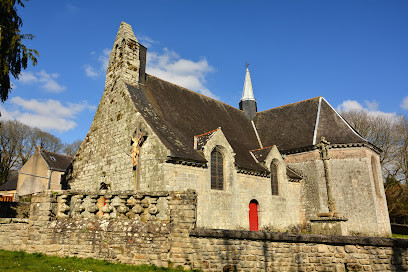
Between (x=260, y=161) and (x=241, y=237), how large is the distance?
12.0 metres

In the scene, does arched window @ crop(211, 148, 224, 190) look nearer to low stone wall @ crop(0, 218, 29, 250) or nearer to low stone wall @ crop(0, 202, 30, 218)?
low stone wall @ crop(0, 218, 29, 250)

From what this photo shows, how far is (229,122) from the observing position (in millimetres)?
21531

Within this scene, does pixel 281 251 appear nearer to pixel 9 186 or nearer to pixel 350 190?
pixel 350 190

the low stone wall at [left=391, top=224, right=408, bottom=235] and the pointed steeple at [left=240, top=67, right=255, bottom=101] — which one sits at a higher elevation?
the pointed steeple at [left=240, top=67, right=255, bottom=101]

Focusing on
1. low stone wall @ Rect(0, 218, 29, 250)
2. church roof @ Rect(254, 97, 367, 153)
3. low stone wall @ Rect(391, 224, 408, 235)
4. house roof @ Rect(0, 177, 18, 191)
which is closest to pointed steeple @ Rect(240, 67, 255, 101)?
church roof @ Rect(254, 97, 367, 153)

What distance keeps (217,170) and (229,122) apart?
6732 millimetres

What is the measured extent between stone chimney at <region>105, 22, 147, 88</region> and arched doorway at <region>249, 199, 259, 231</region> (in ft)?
31.5

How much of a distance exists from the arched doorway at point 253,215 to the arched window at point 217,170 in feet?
8.49

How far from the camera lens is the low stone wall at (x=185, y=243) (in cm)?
646

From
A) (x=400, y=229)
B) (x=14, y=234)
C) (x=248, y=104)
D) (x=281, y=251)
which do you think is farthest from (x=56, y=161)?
(x=400, y=229)

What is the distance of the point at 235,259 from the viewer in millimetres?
6648

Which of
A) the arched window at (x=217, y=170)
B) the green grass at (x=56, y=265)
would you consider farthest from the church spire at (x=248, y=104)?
the green grass at (x=56, y=265)

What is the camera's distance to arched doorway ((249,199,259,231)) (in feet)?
54.1

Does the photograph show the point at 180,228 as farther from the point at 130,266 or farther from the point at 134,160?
the point at 134,160
